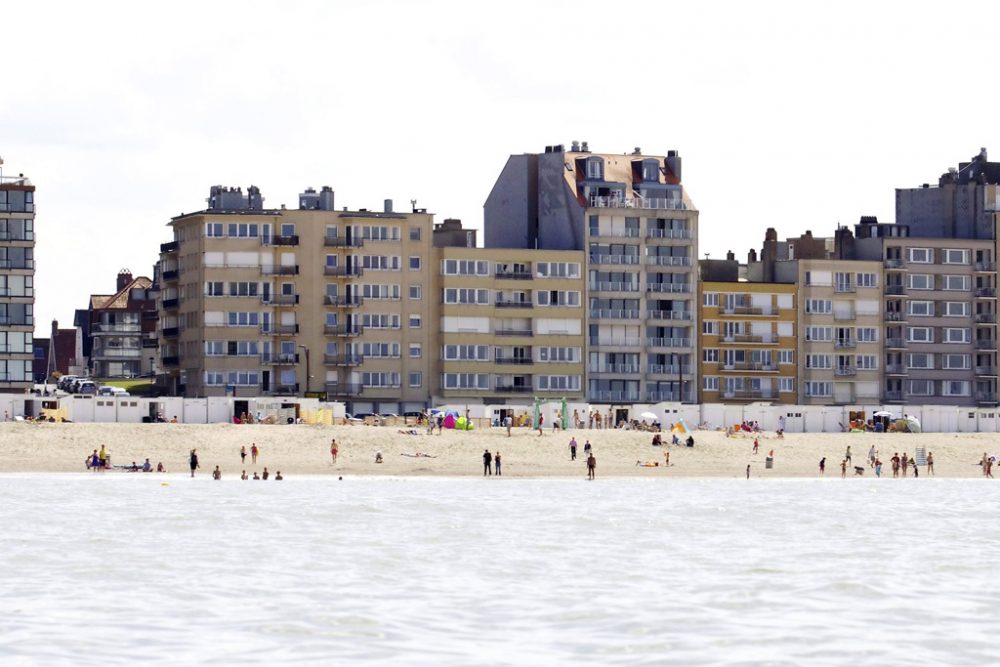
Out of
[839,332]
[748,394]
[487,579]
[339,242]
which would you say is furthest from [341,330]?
[487,579]

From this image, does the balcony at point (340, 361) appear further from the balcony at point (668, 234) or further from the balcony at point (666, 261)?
the balcony at point (668, 234)

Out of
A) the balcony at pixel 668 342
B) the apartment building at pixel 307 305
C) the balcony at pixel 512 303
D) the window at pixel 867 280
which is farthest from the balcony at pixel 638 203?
the window at pixel 867 280

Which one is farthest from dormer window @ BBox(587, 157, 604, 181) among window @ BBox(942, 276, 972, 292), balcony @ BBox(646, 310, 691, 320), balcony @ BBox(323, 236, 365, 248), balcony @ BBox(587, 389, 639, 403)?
window @ BBox(942, 276, 972, 292)

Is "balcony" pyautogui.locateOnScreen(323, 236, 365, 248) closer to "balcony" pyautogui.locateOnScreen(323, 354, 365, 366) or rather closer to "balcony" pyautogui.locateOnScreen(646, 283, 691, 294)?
"balcony" pyautogui.locateOnScreen(323, 354, 365, 366)

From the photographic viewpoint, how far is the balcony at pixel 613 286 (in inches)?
6417

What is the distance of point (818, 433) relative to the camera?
14925 centimetres

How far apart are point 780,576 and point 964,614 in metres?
9.77

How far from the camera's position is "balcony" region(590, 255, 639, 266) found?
537 feet

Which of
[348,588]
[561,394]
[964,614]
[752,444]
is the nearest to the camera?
[964,614]

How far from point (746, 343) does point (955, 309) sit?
2056cm

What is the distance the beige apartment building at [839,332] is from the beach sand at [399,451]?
2973 cm

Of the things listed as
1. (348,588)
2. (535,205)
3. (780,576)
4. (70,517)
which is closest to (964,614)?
(780,576)

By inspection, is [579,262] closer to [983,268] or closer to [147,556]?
[983,268]

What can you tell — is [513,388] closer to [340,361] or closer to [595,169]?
[340,361]
